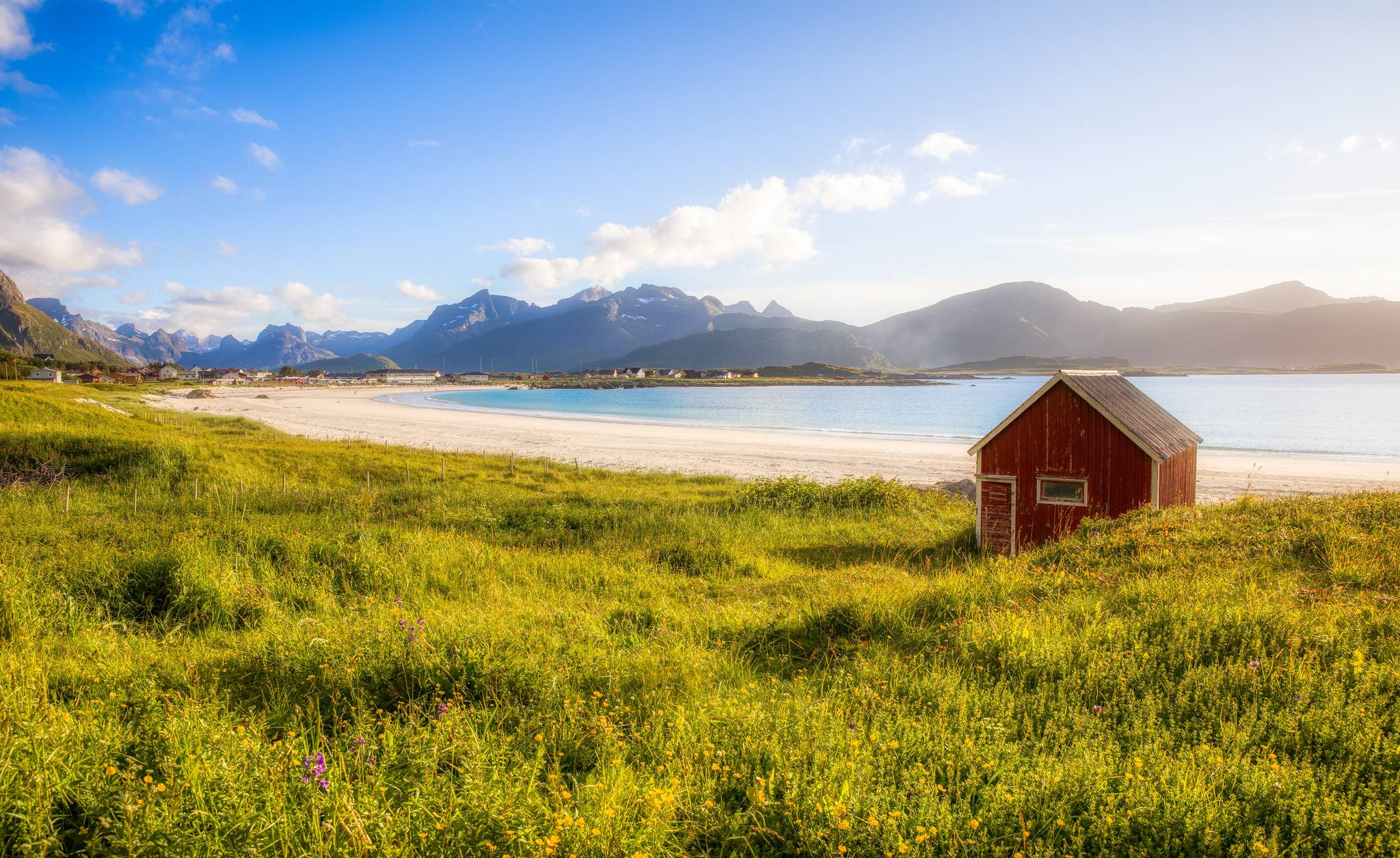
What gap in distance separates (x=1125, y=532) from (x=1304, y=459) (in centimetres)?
4605

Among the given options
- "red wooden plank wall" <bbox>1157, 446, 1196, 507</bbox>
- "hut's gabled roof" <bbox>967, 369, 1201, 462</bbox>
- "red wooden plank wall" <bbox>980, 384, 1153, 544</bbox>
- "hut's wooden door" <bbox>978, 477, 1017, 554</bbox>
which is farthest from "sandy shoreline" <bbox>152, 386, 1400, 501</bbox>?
"red wooden plank wall" <bbox>980, 384, 1153, 544</bbox>

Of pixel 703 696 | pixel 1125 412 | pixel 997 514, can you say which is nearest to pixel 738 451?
pixel 997 514

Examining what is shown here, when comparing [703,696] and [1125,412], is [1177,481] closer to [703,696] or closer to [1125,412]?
[1125,412]

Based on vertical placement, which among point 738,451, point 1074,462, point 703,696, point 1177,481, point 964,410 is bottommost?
point 738,451

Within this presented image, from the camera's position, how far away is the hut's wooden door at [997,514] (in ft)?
48.6

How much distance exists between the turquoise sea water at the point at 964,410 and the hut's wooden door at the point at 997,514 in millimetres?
43724

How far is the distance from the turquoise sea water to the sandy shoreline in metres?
8.26

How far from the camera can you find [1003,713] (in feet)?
16.9

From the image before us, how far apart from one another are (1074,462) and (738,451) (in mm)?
30906

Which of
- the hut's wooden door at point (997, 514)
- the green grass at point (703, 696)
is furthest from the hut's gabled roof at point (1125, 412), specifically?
the green grass at point (703, 696)

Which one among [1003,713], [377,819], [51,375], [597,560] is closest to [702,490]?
[597,560]

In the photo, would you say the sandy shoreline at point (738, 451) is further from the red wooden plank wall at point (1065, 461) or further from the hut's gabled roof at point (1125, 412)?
the red wooden plank wall at point (1065, 461)

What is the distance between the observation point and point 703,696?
18.5 ft

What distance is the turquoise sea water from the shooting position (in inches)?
2261
